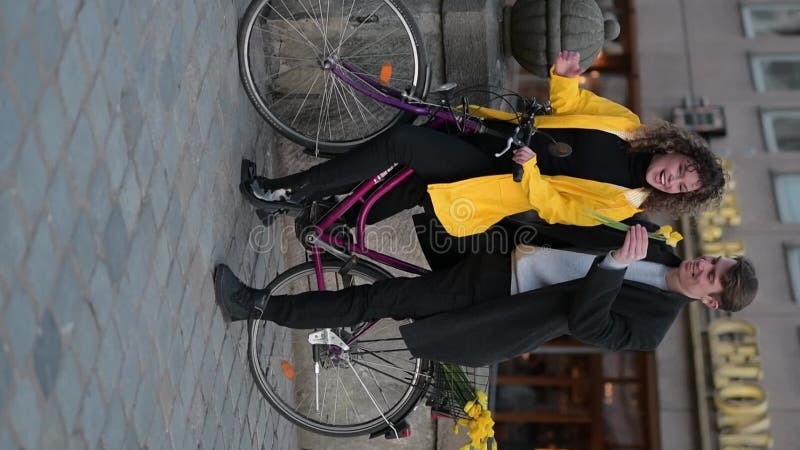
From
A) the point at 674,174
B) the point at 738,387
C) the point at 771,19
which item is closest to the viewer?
the point at 674,174

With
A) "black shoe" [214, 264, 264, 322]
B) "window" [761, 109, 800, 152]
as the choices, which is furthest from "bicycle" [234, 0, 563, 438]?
"window" [761, 109, 800, 152]

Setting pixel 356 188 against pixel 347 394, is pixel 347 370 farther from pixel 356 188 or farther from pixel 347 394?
pixel 356 188

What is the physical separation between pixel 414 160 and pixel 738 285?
1549 mm

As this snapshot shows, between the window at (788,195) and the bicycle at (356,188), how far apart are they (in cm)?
673

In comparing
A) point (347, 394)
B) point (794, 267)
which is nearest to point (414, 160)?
point (347, 394)

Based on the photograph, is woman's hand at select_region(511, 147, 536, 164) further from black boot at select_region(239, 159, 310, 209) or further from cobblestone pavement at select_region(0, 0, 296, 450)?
cobblestone pavement at select_region(0, 0, 296, 450)

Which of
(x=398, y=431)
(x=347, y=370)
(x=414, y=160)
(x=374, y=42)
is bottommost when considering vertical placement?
(x=398, y=431)

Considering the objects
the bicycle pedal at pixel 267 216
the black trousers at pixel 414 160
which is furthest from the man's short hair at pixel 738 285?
the bicycle pedal at pixel 267 216

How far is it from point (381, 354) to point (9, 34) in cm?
279

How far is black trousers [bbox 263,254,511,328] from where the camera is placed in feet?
14.6

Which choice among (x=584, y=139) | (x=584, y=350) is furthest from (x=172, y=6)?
(x=584, y=350)

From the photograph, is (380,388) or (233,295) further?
(380,388)

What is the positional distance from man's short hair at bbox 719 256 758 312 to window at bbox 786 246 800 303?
7.16 m

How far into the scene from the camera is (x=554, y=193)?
13.9ft
